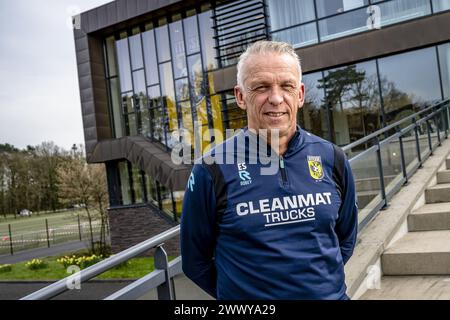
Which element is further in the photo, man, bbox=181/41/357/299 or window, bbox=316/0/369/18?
window, bbox=316/0/369/18

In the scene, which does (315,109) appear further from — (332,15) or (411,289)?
(411,289)

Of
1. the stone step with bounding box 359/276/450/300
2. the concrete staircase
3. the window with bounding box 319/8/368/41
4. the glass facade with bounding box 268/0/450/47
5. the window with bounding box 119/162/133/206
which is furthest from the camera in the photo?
the window with bounding box 119/162/133/206

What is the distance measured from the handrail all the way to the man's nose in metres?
1.05

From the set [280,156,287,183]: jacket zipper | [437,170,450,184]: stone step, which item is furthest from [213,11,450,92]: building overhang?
[280,156,287,183]: jacket zipper

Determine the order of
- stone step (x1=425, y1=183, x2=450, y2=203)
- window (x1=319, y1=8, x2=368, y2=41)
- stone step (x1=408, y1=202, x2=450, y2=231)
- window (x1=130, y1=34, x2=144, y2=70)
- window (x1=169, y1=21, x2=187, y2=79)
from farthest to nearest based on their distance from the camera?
window (x1=130, y1=34, x2=144, y2=70)
window (x1=169, y1=21, x2=187, y2=79)
window (x1=319, y1=8, x2=368, y2=41)
stone step (x1=425, y1=183, x2=450, y2=203)
stone step (x1=408, y1=202, x2=450, y2=231)

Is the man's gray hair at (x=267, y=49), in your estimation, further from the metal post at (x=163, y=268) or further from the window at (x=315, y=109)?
the window at (x=315, y=109)

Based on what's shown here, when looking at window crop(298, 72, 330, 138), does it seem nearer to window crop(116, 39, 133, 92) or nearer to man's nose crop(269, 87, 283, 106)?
window crop(116, 39, 133, 92)

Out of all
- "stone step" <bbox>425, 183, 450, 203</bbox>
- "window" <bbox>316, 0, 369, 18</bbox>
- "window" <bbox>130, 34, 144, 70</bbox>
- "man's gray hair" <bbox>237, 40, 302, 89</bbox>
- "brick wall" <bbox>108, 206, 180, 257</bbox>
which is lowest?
"brick wall" <bbox>108, 206, 180, 257</bbox>

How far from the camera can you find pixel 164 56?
19.1 meters

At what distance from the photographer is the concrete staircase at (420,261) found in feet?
10.5

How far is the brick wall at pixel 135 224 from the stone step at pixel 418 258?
1493 cm

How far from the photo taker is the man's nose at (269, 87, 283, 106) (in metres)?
1.53

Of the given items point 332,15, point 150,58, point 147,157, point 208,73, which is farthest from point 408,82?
point 150,58
